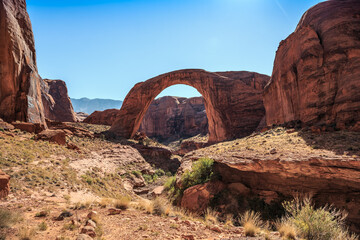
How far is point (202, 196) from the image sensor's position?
9664 millimetres

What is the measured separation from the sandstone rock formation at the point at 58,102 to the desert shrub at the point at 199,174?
39.7 m

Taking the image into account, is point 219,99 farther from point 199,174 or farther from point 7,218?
point 7,218

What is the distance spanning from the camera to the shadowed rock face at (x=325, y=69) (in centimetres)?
992

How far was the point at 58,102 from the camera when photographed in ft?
147

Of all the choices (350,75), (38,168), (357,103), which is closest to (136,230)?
(38,168)

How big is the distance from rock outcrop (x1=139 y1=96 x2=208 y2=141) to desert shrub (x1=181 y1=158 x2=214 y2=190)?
4103 cm

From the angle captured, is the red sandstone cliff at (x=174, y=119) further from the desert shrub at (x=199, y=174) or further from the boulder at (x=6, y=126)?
the boulder at (x=6, y=126)

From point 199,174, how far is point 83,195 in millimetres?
6482

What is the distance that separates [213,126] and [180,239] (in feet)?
92.2

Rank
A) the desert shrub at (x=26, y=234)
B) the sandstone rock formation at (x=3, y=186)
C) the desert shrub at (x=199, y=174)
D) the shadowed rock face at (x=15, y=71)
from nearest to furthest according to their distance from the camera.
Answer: the desert shrub at (x=26, y=234)
the sandstone rock formation at (x=3, y=186)
the desert shrub at (x=199, y=174)
the shadowed rock face at (x=15, y=71)

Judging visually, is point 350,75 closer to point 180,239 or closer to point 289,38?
point 289,38

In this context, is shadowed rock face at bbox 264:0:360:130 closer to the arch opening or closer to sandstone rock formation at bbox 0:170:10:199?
sandstone rock formation at bbox 0:170:10:199

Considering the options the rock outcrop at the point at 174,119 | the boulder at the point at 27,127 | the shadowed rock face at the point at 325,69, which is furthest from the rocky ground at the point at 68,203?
the rock outcrop at the point at 174,119

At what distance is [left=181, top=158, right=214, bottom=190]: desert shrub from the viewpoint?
10992 mm
